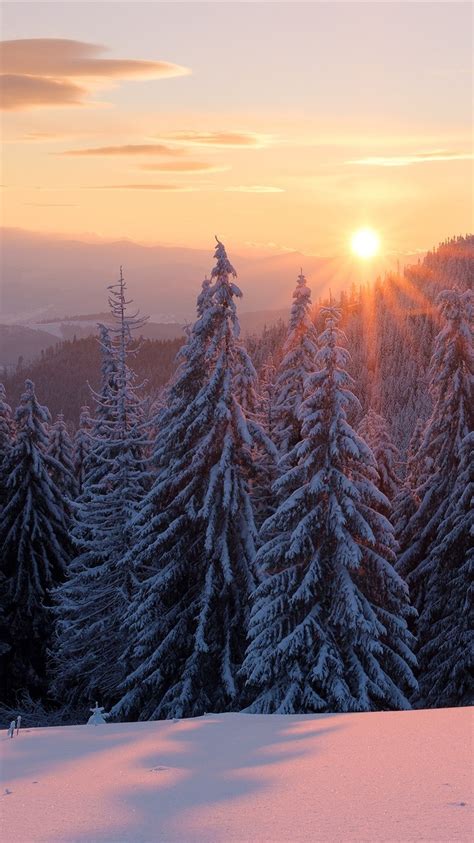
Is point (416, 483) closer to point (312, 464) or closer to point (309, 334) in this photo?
point (309, 334)

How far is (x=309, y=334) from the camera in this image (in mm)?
28141

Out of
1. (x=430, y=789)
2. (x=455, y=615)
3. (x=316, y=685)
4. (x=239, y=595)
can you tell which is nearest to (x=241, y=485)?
(x=239, y=595)

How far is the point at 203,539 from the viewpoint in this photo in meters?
22.5

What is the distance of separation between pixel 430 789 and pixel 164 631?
55.0 feet

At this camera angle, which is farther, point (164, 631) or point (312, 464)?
point (164, 631)

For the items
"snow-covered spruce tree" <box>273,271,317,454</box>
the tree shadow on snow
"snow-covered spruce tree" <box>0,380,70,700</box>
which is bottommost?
"snow-covered spruce tree" <box>0,380,70,700</box>

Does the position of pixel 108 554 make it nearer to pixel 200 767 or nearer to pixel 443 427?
pixel 443 427

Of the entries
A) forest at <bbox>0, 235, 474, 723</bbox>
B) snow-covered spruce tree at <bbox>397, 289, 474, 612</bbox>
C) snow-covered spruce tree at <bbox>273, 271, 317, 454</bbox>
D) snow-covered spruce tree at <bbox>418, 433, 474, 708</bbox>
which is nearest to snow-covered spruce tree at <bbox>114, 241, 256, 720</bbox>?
forest at <bbox>0, 235, 474, 723</bbox>

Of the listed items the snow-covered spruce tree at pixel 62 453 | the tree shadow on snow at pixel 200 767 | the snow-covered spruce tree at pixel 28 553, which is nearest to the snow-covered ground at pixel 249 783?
the tree shadow on snow at pixel 200 767

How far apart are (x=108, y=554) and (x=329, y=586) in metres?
12.0

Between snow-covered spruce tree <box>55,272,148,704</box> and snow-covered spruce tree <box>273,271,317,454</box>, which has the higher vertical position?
snow-covered spruce tree <box>273,271,317,454</box>

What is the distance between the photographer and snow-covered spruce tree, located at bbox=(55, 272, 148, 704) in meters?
27.8

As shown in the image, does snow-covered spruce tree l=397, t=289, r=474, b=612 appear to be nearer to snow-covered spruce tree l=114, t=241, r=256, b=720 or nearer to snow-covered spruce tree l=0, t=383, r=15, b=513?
snow-covered spruce tree l=114, t=241, r=256, b=720

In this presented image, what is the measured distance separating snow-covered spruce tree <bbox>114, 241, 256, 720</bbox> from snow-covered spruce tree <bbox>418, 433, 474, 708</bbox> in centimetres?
647
